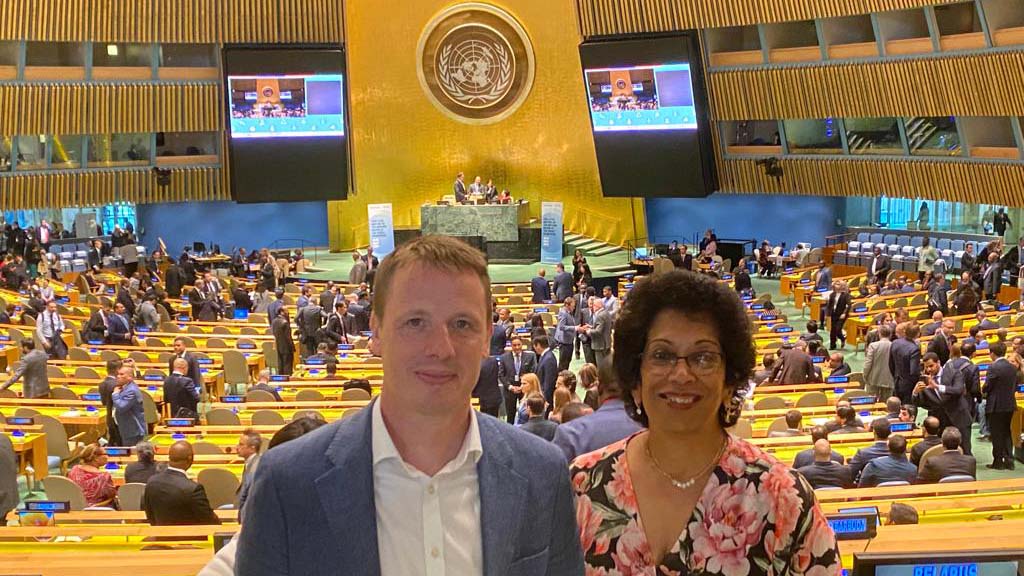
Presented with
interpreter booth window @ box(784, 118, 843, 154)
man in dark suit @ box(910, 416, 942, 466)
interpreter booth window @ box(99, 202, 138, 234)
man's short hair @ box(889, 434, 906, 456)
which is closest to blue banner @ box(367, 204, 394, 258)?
interpreter booth window @ box(99, 202, 138, 234)

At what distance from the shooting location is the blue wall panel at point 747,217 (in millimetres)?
27688

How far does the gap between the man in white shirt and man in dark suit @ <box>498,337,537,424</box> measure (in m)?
5.92

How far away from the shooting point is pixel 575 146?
28.4 meters

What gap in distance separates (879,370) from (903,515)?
779 cm

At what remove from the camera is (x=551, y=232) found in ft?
83.1

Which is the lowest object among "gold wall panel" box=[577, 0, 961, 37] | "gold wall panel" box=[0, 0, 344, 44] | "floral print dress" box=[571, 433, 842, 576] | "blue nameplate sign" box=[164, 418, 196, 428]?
"floral print dress" box=[571, 433, 842, 576]

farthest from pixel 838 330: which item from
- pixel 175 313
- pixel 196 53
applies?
pixel 196 53

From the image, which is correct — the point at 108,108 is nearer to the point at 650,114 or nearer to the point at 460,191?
the point at 460,191

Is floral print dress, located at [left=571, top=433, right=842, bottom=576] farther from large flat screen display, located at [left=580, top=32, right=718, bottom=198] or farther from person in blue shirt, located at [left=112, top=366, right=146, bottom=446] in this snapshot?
large flat screen display, located at [left=580, top=32, right=718, bottom=198]

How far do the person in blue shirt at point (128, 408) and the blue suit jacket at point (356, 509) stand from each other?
30.4 feet

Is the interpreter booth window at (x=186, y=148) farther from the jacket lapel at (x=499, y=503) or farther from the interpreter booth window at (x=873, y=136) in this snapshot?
the jacket lapel at (x=499, y=503)

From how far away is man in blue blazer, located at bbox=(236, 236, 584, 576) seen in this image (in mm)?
2080

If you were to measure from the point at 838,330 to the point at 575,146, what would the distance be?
11989 mm

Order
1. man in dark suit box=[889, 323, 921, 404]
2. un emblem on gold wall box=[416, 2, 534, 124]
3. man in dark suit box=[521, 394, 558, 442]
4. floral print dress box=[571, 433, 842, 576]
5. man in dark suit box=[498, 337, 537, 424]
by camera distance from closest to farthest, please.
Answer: floral print dress box=[571, 433, 842, 576]
man in dark suit box=[521, 394, 558, 442]
man in dark suit box=[889, 323, 921, 404]
man in dark suit box=[498, 337, 537, 424]
un emblem on gold wall box=[416, 2, 534, 124]
